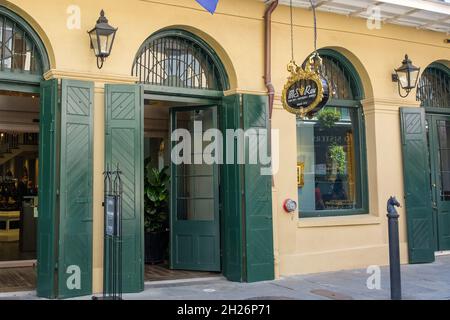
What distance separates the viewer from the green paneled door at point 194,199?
26.2ft

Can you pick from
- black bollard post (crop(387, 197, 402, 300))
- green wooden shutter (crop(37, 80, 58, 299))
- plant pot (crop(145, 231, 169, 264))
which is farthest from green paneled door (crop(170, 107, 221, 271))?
black bollard post (crop(387, 197, 402, 300))

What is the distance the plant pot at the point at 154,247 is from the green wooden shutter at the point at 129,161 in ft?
7.73

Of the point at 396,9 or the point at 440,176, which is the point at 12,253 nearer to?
the point at 396,9

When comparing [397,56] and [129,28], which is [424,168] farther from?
[129,28]

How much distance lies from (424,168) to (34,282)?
706 centimetres

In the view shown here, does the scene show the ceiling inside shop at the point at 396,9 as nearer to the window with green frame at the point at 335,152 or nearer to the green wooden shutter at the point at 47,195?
the window with green frame at the point at 335,152

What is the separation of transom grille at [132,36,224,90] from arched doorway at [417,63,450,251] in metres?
4.55

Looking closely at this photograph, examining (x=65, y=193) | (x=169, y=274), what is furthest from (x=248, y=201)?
(x=65, y=193)

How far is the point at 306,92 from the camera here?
688 centimetres

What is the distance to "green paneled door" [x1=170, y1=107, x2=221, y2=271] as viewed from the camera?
8.00 meters

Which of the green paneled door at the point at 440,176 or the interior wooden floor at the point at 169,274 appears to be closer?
the interior wooden floor at the point at 169,274

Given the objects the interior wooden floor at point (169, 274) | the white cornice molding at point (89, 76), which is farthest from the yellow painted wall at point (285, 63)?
the interior wooden floor at point (169, 274)

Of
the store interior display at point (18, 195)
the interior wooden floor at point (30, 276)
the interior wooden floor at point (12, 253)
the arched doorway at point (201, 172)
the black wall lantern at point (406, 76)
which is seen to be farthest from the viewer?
the store interior display at point (18, 195)

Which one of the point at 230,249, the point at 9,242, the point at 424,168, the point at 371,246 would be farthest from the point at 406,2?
the point at 9,242
